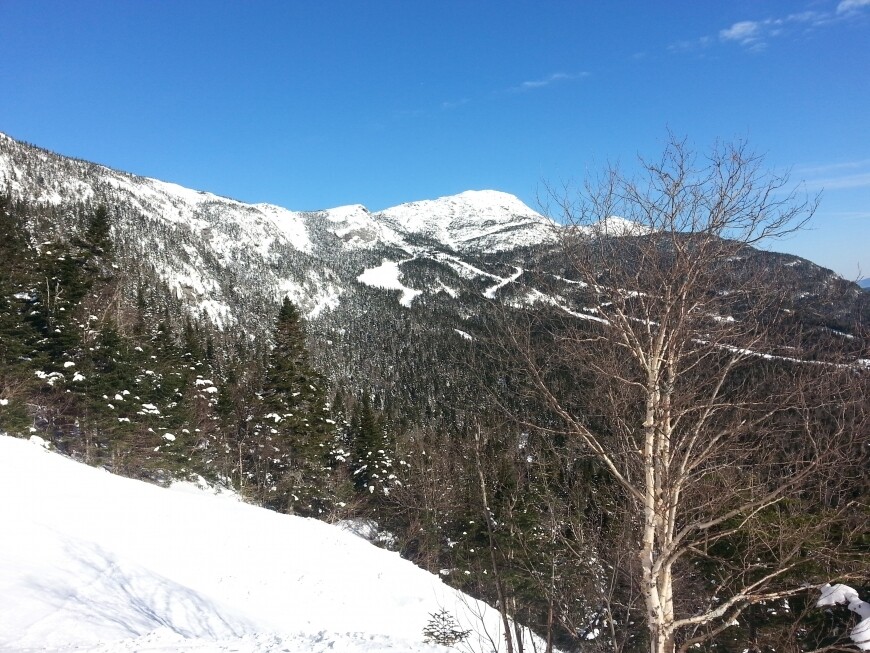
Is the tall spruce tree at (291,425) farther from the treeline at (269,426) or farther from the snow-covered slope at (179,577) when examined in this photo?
the snow-covered slope at (179,577)

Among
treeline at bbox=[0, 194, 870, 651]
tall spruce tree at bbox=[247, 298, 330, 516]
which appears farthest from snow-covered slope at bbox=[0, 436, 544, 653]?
tall spruce tree at bbox=[247, 298, 330, 516]

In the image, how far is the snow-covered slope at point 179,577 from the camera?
9016 millimetres

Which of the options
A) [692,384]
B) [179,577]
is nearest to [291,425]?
[179,577]

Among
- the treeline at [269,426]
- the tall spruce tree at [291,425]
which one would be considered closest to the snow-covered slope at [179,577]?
the treeline at [269,426]

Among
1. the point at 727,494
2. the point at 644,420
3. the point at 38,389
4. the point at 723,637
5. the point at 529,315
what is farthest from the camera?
the point at 38,389

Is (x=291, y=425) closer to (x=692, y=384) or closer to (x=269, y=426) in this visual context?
(x=269, y=426)

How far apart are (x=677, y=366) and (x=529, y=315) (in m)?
1.66

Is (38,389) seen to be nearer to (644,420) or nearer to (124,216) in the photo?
(644,420)

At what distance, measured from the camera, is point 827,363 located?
445cm

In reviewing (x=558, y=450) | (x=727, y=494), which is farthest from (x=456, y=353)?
(x=727, y=494)

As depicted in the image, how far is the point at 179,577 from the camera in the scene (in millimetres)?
13633

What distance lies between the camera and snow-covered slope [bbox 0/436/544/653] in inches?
355

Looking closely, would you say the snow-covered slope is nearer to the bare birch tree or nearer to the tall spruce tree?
the bare birch tree

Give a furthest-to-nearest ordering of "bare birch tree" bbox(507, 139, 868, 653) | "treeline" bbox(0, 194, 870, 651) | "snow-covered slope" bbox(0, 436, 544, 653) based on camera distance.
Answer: "snow-covered slope" bbox(0, 436, 544, 653)
"treeline" bbox(0, 194, 870, 651)
"bare birch tree" bbox(507, 139, 868, 653)
